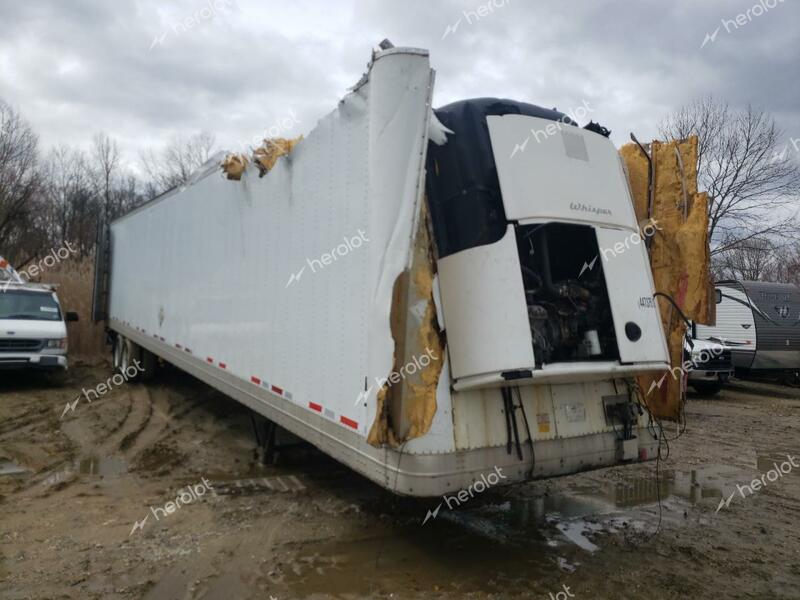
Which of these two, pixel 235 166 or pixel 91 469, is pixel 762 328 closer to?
pixel 235 166

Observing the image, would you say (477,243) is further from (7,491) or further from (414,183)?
(7,491)

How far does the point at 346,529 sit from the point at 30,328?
8.97 m

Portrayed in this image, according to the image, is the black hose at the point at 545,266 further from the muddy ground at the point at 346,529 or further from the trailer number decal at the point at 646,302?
the muddy ground at the point at 346,529

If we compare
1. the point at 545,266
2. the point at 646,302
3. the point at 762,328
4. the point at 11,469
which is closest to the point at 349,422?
the point at 545,266

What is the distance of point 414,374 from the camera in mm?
3846

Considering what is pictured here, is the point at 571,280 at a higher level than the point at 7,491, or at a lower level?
higher

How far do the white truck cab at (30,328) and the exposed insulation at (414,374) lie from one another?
977 centimetres

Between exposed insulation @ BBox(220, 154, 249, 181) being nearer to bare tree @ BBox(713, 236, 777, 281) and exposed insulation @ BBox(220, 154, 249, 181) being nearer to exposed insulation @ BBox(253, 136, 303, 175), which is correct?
exposed insulation @ BBox(253, 136, 303, 175)

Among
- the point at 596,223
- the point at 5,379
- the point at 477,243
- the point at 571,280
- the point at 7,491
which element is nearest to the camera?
the point at 477,243

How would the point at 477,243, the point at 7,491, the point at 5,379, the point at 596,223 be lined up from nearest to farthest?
1. the point at 477,243
2. the point at 596,223
3. the point at 7,491
4. the point at 5,379

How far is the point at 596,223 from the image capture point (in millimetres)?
4492

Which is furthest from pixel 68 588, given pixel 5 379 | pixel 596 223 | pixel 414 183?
pixel 5 379

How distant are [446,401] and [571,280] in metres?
1.67

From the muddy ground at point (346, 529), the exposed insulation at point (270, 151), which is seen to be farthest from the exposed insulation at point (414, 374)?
the exposed insulation at point (270, 151)
